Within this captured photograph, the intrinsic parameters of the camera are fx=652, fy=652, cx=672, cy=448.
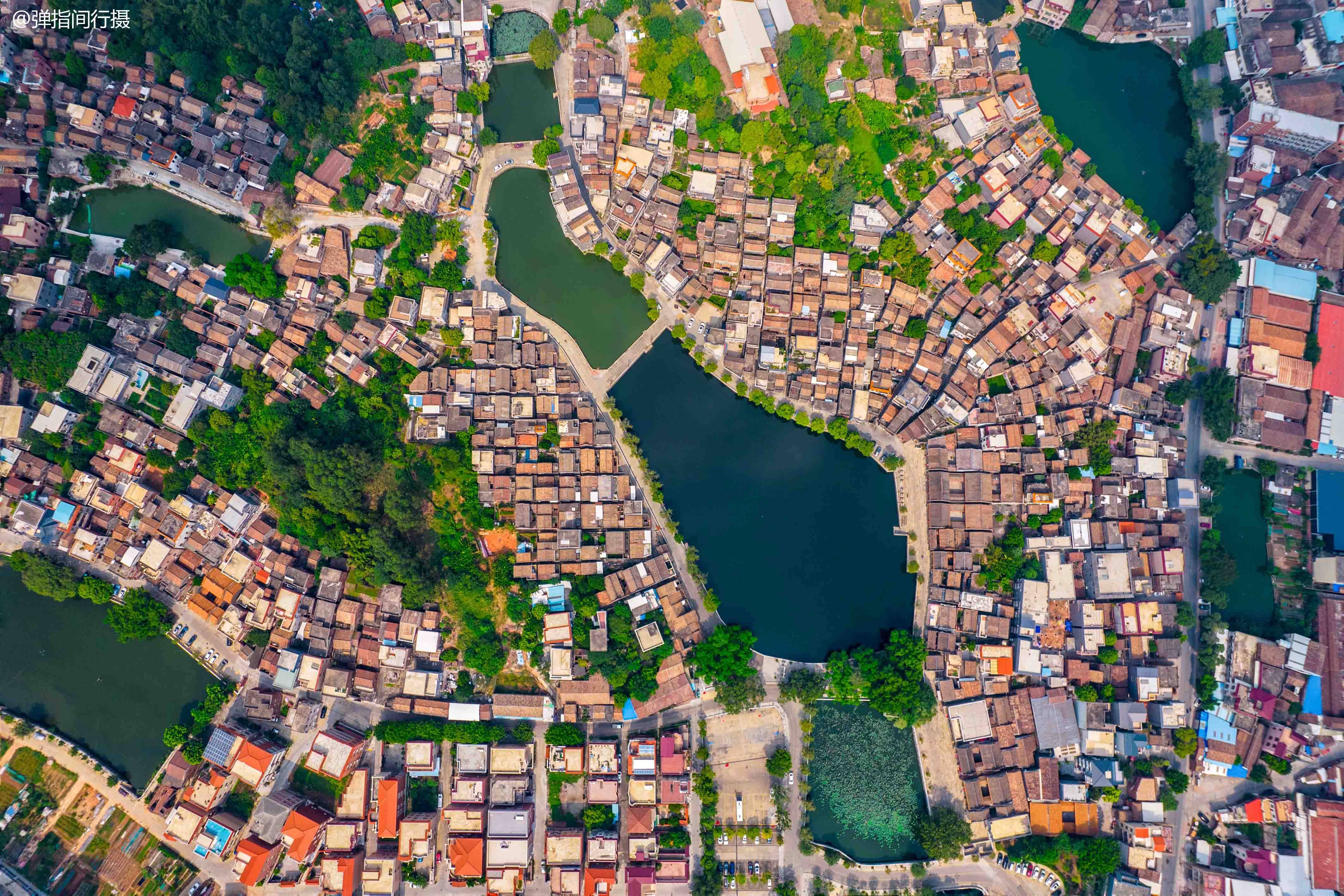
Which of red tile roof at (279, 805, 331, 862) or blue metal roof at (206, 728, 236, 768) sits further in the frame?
blue metal roof at (206, 728, 236, 768)

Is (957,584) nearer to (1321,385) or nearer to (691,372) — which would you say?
(691,372)

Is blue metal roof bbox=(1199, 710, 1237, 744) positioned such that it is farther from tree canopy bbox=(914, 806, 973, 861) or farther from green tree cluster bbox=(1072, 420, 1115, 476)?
green tree cluster bbox=(1072, 420, 1115, 476)

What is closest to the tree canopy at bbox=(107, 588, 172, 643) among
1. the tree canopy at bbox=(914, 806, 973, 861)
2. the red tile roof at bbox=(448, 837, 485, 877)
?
the red tile roof at bbox=(448, 837, 485, 877)

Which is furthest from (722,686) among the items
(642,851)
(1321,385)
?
(1321,385)

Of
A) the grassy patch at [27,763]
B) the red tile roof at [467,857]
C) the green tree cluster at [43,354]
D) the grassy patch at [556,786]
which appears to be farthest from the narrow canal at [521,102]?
the grassy patch at [27,763]

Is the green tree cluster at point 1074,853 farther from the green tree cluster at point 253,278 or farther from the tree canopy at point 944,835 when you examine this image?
the green tree cluster at point 253,278
